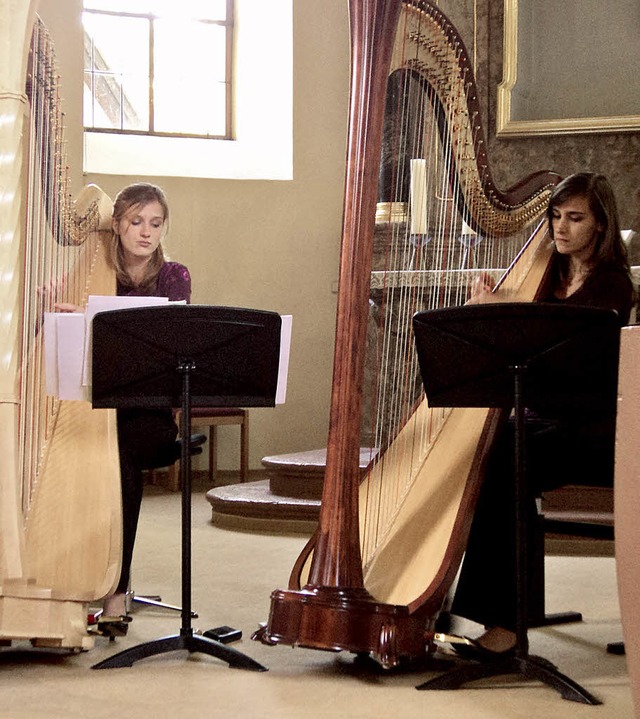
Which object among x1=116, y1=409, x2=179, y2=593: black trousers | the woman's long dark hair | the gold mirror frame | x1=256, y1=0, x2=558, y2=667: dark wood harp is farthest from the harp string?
the gold mirror frame

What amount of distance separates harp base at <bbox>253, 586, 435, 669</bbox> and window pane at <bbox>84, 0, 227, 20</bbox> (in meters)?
5.50

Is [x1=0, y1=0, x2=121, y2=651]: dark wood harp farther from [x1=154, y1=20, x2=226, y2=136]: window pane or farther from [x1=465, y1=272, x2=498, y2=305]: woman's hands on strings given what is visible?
[x1=154, y1=20, x2=226, y2=136]: window pane

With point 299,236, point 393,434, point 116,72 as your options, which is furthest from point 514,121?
point 393,434

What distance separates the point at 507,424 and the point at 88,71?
4.92 meters

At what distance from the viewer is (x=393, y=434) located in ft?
9.91

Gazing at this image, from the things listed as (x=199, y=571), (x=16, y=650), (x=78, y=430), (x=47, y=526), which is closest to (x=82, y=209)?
(x=78, y=430)

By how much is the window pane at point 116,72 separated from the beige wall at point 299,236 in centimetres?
65

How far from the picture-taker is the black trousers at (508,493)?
9.23ft

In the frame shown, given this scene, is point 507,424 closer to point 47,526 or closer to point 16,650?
point 47,526

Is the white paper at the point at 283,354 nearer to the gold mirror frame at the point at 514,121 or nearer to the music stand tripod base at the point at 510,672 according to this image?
the music stand tripod base at the point at 510,672

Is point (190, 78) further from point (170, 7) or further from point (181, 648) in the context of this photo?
point (181, 648)

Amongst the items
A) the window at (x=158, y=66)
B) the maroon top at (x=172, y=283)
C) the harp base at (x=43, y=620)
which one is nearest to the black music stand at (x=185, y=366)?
the harp base at (x=43, y=620)

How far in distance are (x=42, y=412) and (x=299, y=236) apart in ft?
13.5

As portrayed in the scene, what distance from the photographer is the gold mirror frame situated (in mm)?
6316
